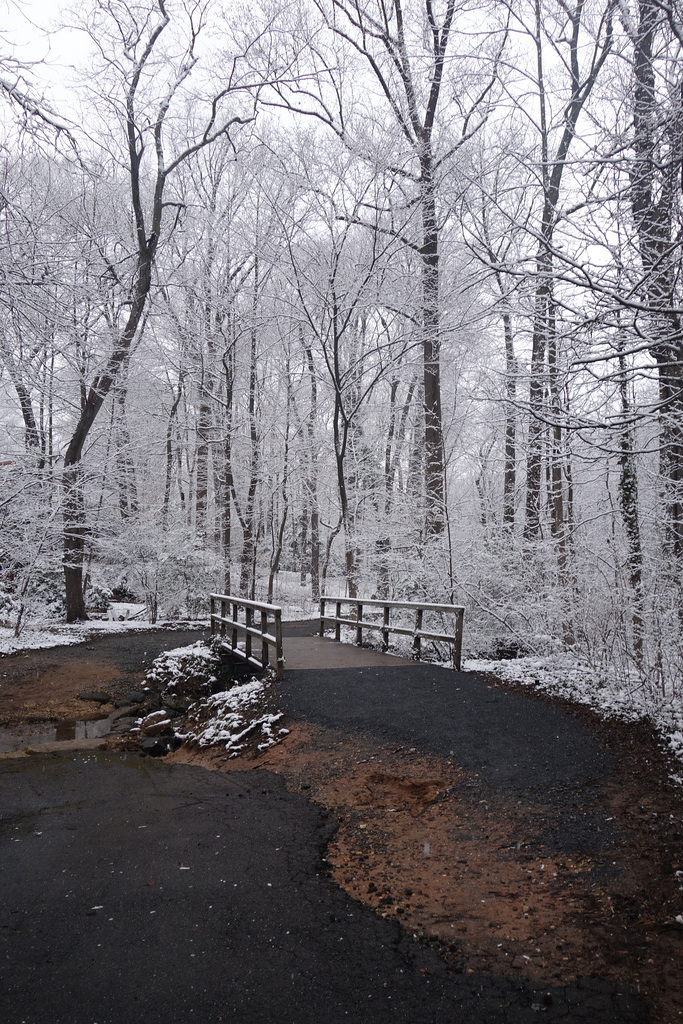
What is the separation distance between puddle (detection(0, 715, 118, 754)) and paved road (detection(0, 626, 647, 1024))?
1.72 metres

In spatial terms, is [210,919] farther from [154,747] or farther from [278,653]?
[278,653]

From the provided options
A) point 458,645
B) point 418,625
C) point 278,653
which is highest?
point 418,625

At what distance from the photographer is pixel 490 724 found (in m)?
7.14

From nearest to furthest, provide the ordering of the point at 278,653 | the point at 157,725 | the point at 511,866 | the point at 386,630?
the point at 511,866, the point at 278,653, the point at 157,725, the point at 386,630

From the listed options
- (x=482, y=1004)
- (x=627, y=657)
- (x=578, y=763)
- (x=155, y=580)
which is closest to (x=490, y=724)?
(x=578, y=763)

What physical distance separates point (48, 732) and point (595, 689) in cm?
782

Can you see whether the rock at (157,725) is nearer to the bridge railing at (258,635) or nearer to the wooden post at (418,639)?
the bridge railing at (258,635)

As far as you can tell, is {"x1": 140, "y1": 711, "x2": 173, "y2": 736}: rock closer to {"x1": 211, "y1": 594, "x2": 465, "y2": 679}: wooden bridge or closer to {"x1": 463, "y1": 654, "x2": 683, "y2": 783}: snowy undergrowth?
{"x1": 211, "y1": 594, "x2": 465, "y2": 679}: wooden bridge

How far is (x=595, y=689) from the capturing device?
26.9 ft

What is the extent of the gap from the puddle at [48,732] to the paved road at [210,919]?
5.65 feet

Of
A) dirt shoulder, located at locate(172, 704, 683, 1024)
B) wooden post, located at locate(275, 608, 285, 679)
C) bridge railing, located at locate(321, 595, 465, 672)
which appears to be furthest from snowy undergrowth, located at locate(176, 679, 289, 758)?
bridge railing, located at locate(321, 595, 465, 672)

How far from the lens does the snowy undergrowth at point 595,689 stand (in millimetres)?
6410

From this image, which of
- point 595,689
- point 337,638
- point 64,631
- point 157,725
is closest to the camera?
point 595,689

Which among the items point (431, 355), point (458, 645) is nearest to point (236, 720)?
point (458, 645)
